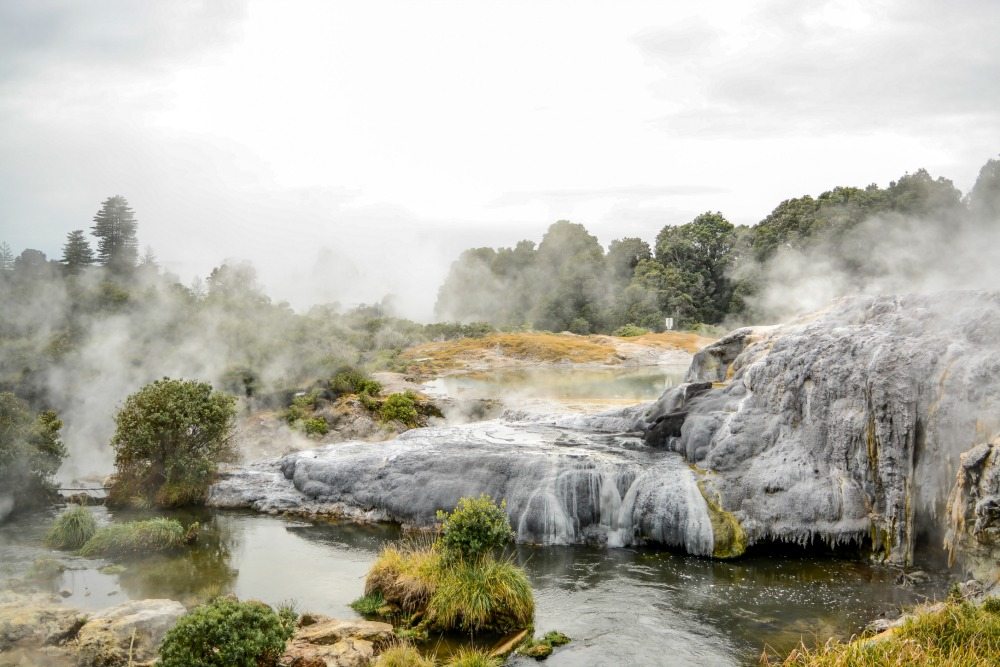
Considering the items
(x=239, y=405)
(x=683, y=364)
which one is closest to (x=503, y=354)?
(x=683, y=364)

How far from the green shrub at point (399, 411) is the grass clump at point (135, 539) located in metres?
14.0

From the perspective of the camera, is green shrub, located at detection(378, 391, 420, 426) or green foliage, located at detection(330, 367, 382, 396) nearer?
green shrub, located at detection(378, 391, 420, 426)

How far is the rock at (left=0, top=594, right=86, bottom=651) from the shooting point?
13.0 meters

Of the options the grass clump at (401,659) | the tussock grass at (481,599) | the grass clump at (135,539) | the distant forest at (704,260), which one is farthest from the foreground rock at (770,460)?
the distant forest at (704,260)

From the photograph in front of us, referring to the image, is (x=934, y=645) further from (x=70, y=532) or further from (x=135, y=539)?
(x=70, y=532)

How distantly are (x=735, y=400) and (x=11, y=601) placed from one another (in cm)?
1978

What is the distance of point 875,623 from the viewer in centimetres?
1414

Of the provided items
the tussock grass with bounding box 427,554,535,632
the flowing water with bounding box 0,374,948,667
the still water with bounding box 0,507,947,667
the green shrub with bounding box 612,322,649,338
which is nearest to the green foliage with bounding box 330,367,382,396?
the flowing water with bounding box 0,374,948,667

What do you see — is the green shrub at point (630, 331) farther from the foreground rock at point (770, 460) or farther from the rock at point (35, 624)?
the rock at point (35, 624)

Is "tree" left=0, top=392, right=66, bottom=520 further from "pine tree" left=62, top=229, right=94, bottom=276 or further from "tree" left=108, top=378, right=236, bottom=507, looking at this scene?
"pine tree" left=62, top=229, right=94, bottom=276

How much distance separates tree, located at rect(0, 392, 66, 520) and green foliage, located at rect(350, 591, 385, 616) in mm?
14282

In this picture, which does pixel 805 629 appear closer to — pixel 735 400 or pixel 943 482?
pixel 943 482

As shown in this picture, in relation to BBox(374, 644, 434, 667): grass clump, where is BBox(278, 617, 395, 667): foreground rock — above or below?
below

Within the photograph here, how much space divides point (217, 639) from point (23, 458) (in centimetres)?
1683
